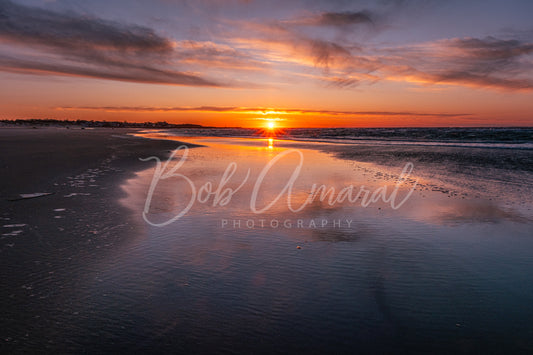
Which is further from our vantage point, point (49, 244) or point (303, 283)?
point (49, 244)

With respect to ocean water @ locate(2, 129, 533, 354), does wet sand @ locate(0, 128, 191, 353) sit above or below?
above

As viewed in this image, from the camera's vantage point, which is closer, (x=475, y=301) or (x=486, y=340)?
(x=486, y=340)

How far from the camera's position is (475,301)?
15.6 feet

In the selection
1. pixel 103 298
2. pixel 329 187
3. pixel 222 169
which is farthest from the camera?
pixel 222 169

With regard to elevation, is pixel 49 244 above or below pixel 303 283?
above

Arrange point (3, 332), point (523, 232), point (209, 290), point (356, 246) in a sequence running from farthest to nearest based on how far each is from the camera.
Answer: point (523, 232) < point (356, 246) < point (209, 290) < point (3, 332)

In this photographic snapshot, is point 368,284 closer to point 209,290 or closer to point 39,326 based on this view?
point 209,290

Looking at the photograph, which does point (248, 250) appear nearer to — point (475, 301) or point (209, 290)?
point (209, 290)

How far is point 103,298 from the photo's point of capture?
4.66 meters

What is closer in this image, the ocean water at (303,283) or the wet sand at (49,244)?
the ocean water at (303,283)

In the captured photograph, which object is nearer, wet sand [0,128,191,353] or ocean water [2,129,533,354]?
ocean water [2,129,533,354]

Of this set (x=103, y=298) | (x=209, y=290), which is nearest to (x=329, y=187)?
(x=209, y=290)

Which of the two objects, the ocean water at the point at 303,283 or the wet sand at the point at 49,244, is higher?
the wet sand at the point at 49,244

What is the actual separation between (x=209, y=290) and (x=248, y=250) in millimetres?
1810
